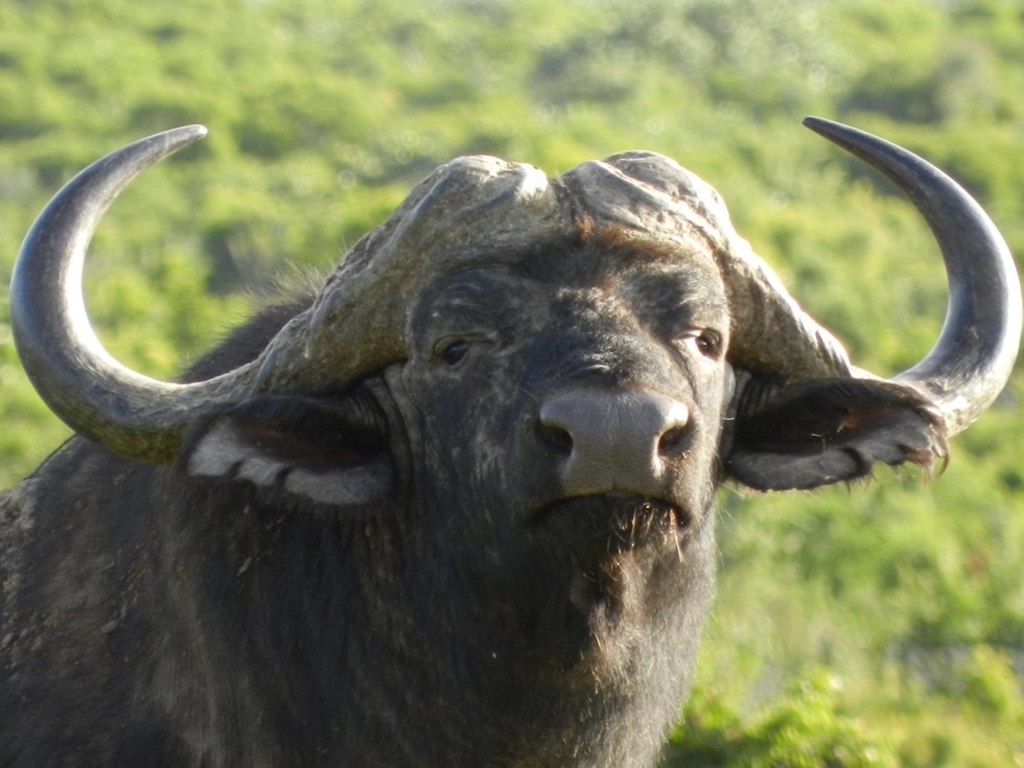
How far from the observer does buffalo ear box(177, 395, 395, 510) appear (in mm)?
5418

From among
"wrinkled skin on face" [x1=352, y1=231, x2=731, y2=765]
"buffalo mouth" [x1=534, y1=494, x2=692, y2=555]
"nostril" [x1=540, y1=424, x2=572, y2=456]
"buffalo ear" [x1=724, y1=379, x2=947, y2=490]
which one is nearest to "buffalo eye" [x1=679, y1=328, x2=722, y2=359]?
"wrinkled skin on face" [x1=352, y1=231, x2=731, y2=765]

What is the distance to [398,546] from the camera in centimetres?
580

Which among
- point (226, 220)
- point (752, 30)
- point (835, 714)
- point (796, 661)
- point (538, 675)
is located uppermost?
point (538, 675)

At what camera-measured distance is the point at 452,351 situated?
5.52 metres

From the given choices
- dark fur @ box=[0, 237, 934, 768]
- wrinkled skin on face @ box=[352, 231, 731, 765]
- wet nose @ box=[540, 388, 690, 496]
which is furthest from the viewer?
dark fur @ box=[0, 237, 934, 768]

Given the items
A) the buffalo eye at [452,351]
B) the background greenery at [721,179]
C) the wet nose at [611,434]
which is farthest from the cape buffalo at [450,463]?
the background greenery at [721,179]

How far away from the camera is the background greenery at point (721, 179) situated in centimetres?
1527

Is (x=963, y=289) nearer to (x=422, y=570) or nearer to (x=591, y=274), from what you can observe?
(x=591, y=274)

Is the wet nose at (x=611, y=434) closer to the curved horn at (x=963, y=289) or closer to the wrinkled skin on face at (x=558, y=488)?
the wrinkled skin on face at (x=558, y=488)

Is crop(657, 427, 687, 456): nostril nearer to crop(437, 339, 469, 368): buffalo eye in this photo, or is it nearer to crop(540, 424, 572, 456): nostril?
crop(540, 424, 572, 456): nostril

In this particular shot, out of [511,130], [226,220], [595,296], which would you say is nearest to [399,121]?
[511,130]

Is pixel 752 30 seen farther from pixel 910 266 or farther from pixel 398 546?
pixel 398 546

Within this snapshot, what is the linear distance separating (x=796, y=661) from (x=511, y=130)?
167ft

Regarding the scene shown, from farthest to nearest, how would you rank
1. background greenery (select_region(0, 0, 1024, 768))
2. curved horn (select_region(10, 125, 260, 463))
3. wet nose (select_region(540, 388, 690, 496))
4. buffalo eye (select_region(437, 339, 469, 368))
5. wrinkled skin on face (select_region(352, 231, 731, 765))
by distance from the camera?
background greenery (select_region(0, 0, 1024, 768)), curved horn (select_region(10, 125, 260, 463)), buffalo eye (select_region(437, 339, 469, 368)), wrinkled skin on face (select_region(352, 231, 731, 765)), wet nose (select_region(540, 388, 690, 496))
